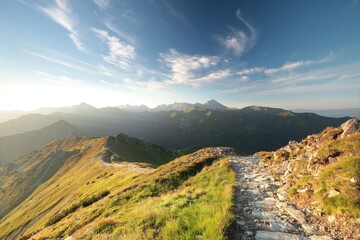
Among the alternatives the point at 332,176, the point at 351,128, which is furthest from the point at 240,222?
the point at 351,128

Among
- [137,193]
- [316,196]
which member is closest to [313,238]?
[316,196]

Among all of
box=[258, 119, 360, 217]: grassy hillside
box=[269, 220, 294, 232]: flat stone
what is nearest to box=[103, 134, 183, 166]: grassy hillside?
box=[258, 119, 360, 217]: grassy hillside

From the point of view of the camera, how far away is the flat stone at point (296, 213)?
31.7 ft

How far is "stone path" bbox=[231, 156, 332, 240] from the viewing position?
8305 mm

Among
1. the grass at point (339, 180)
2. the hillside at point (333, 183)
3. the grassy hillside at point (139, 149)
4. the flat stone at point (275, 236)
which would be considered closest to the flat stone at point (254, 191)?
the hillside at point (333, 183)

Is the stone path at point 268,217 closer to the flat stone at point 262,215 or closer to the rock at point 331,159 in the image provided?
the flat stone at point 262,215

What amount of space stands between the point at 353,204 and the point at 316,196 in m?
2.12

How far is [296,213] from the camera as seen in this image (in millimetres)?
10312

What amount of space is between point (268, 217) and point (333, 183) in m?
4.01

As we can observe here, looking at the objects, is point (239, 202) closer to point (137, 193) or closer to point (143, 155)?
point (137, 193)

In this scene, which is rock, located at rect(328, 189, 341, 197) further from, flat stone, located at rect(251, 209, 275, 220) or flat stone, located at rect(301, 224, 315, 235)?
flat stone, located at rect(251, 209, 275, 220)

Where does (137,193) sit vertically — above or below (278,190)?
below

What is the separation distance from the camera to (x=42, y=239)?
18.7 meters

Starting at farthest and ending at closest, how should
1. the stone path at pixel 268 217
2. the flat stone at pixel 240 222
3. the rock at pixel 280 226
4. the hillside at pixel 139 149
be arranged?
the hillside at pixel 139 149 → the flat stone at pixel 240 222 → the rock at pixel 280 226 → the stone path at pixel 268 217
